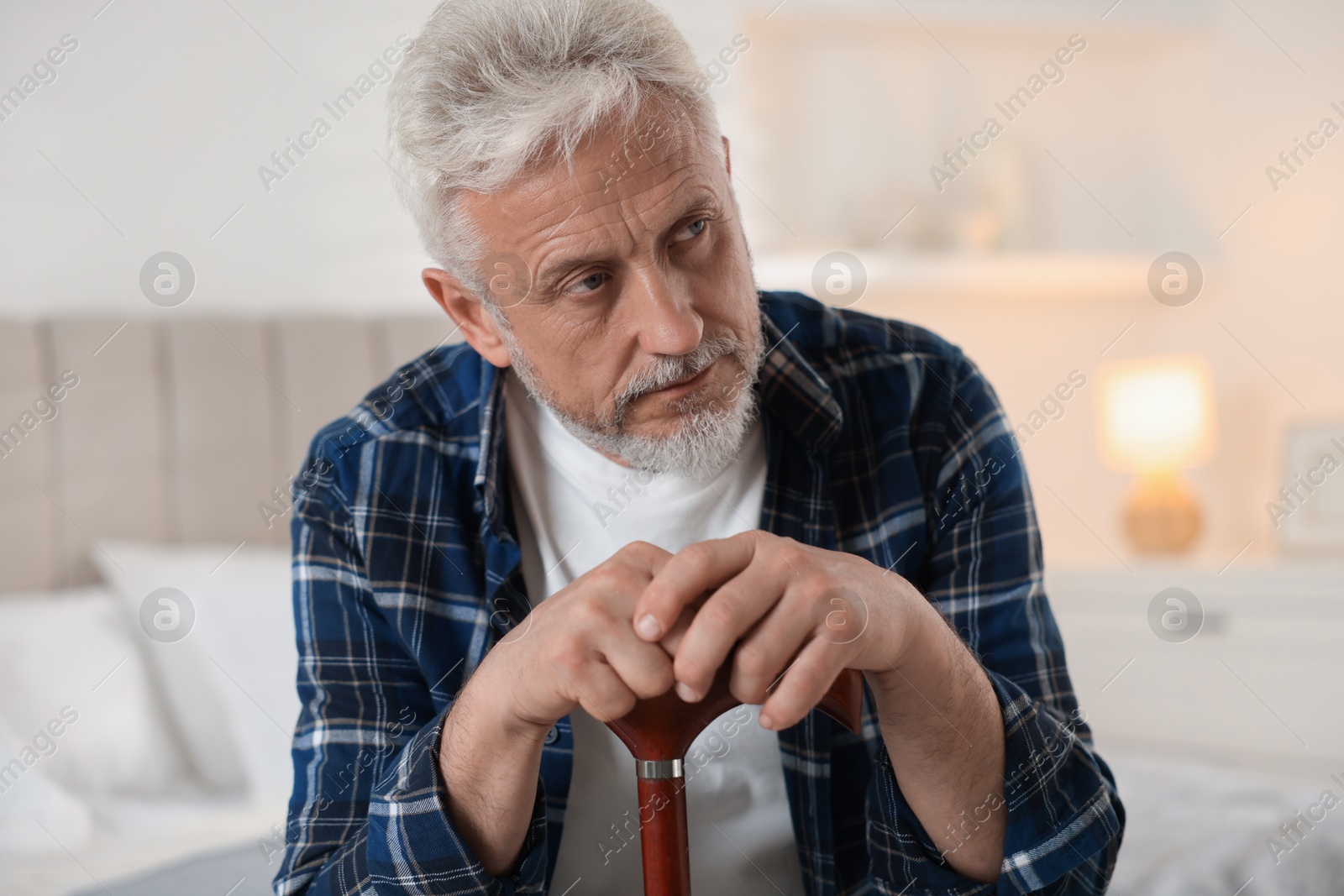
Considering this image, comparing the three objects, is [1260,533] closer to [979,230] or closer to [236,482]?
[979,230]

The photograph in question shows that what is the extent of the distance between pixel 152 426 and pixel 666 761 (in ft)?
5.30

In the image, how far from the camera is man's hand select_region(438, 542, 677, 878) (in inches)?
26.7

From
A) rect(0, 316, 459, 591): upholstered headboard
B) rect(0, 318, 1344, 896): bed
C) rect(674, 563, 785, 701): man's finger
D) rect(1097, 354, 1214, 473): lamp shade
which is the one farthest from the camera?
rect(1097, 354, 1214, 473): lamp shade

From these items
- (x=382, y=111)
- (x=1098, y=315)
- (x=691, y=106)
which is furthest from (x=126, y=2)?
(x=1098, y=315)

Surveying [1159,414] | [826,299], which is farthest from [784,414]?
[1159,414]

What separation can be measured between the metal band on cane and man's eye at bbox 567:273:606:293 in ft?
1.55

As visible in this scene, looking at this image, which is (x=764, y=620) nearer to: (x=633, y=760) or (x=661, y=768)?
(x=661, y=768)

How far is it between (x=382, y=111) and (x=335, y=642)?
153 cm

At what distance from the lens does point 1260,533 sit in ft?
9.87

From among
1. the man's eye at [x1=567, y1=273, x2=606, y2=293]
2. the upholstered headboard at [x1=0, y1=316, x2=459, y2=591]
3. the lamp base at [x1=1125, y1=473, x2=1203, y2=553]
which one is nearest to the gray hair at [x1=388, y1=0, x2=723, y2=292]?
the man's eye at [x1=567, y1=273, x2=606, y2=293]

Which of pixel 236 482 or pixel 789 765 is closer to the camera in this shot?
pixel 789 765

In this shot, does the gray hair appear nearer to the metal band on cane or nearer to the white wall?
the metal band on cane

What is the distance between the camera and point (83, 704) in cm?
167

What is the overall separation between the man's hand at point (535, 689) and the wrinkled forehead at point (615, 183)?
0.36m
